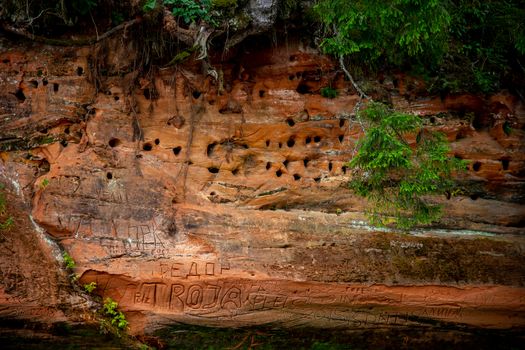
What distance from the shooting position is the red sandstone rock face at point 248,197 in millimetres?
8094

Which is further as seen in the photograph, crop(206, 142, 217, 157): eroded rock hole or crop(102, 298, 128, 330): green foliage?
crop(206, 142, 217, 157): eroded rock hole

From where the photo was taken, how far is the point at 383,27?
7.53m

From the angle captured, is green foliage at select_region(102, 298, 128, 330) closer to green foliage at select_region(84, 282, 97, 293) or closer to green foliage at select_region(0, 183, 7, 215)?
green foliage at select_region(84, 282, 97, 293)

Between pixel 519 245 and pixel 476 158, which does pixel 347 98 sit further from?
pixel 519 245

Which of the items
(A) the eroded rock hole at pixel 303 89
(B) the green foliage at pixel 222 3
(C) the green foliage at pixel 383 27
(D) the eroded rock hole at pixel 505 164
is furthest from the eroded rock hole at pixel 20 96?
(D) the eroded rock hole at pixel 505 164

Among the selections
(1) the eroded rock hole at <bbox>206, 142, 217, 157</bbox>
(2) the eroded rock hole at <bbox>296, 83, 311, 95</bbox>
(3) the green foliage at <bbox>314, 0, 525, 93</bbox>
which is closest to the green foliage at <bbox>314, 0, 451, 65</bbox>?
(3) the green foliage at <bbox>314, 0, 525, 93</bbox>

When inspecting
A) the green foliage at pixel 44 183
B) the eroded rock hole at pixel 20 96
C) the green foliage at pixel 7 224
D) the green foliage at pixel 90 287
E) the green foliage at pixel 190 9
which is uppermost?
the green foliage at pixel 190 9

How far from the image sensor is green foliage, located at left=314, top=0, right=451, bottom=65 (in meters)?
6.86

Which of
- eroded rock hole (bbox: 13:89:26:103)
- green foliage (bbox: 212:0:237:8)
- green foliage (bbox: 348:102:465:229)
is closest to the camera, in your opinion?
green foliage (bbox: 348:102:465:229)

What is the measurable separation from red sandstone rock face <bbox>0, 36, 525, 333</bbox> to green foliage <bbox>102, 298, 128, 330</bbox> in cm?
12

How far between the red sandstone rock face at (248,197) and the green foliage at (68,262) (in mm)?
107

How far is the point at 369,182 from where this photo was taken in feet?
23.9

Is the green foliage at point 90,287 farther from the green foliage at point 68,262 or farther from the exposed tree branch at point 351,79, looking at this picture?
the exposed tree branch at point 351,79

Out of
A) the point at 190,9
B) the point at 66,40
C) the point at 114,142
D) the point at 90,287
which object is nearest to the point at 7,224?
the point at 90,287
